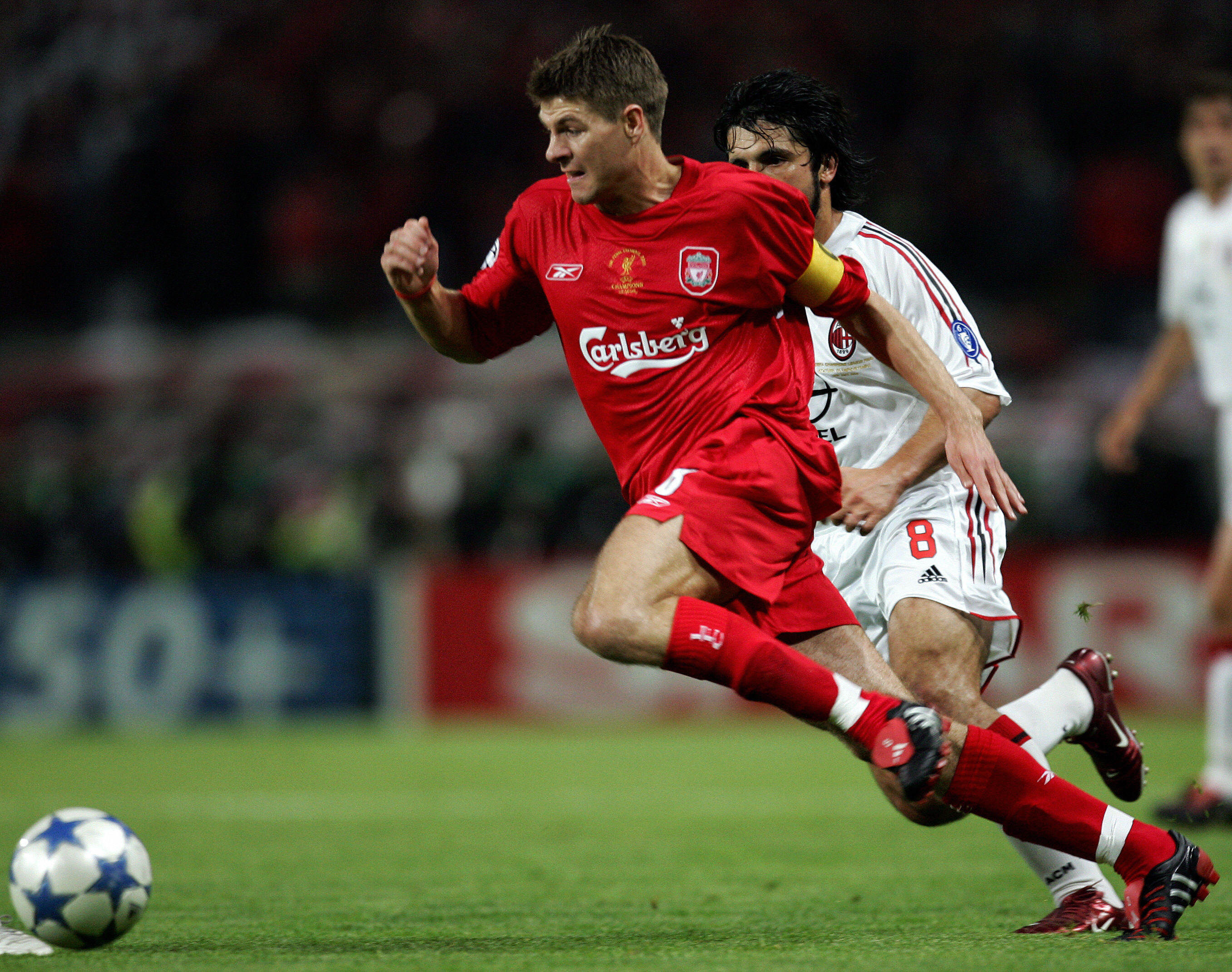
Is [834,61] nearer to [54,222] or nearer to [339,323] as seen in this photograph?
[339,323]

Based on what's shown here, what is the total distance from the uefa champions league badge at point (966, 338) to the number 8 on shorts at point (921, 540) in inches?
18.2

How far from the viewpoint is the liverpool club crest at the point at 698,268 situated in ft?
12.2

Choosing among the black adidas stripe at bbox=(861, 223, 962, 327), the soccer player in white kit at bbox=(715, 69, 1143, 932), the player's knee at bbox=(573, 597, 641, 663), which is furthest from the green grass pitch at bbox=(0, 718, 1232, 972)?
the black adidas stripe at bbox=(861, 223, 962, 327)

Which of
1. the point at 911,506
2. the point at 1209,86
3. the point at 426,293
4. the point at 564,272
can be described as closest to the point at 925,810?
the point at 911,506

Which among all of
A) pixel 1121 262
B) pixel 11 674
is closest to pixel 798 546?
pixel 11 674

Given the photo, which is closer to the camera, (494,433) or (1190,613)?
(1190,613)

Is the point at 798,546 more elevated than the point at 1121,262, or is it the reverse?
the point at 1121,262

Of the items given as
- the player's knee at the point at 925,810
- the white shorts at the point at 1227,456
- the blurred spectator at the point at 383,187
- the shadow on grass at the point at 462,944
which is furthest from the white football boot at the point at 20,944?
the blurred spectator at the point at 383,187

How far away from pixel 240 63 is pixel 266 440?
5.25 m

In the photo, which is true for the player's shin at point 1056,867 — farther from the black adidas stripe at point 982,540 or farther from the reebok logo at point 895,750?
the reebok logo at point 895,750

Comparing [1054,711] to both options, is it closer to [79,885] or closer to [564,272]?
[564,272]

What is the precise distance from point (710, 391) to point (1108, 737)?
4.80ft

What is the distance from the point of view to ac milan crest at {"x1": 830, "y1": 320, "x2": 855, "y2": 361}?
4.38 meters

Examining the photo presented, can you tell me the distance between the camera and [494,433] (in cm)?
1402
